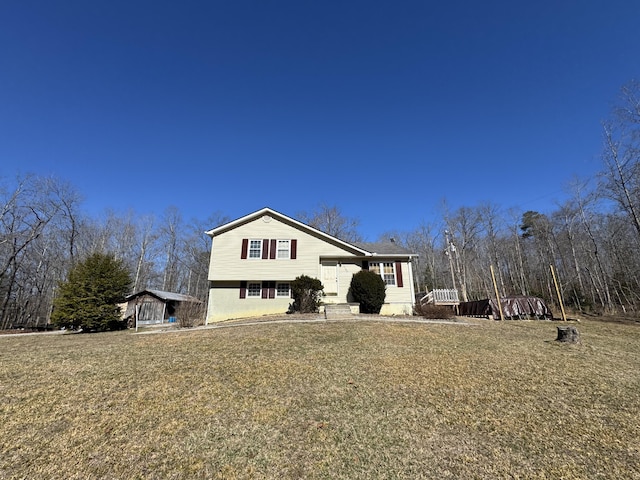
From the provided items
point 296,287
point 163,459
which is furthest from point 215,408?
point 296,287

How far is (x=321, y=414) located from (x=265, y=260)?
14.3 meters

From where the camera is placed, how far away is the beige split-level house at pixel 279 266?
17.9 m

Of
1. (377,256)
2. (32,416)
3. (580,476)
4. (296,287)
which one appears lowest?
(580,476)

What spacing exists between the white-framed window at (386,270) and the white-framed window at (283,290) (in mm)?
5588

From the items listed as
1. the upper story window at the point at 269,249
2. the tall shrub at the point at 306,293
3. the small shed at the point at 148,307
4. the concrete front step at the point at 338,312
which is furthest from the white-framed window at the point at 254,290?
the small shed at the point at 148,307

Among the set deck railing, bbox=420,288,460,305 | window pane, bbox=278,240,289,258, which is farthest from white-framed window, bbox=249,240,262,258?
deck railing, bbox=420,288,460,305

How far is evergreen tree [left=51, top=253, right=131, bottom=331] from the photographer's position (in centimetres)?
1547

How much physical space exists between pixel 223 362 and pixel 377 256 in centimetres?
1296

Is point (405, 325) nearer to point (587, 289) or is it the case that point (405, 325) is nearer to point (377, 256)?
point (377, 256)

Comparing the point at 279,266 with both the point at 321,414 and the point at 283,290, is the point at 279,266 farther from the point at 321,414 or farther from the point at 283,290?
the point at 321,414

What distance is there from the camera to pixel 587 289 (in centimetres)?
2666

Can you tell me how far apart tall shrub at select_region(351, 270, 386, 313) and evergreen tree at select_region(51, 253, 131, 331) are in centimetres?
1413

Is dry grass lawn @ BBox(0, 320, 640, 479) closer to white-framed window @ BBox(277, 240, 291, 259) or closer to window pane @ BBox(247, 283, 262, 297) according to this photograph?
window pane @ BBox(247, 283, 262, 297)

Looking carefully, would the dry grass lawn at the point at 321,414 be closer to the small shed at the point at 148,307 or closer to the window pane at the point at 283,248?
the window pane at the point at 283,248
